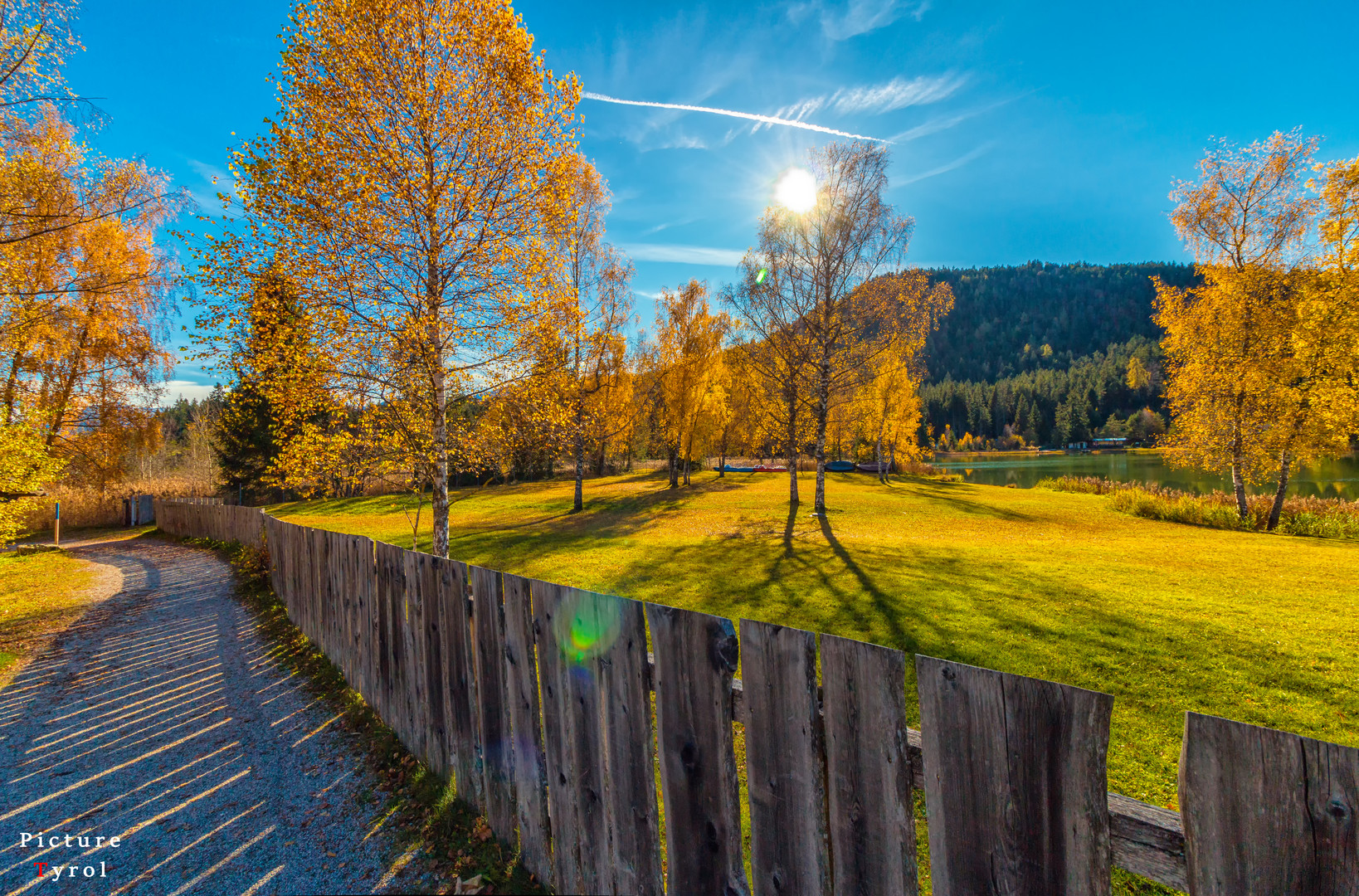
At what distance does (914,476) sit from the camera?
121ft

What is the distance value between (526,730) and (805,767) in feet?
5.36

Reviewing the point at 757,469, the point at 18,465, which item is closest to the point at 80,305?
the point at 18,465

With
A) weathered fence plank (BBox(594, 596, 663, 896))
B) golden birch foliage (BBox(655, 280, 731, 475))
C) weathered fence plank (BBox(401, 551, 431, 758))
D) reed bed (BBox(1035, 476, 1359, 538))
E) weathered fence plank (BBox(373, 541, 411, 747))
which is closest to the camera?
weathered fence plank (BBox(594, 596, 663, 896))

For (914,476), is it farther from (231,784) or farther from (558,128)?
(231,784)

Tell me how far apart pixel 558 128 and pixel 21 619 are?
10833 millimetres

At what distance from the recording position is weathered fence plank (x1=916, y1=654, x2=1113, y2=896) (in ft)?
4.07

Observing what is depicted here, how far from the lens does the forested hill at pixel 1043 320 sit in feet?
519

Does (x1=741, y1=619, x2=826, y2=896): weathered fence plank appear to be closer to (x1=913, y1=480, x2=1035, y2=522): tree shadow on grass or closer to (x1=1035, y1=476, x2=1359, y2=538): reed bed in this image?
(x1=913, y1=480, x2=1035, y2=522): tree shadow on grass

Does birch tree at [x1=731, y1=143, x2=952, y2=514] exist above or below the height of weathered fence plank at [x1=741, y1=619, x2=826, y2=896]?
above

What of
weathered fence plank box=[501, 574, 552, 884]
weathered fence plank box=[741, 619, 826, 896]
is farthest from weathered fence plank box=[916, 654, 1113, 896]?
weathered fence plank box=[501, 574, 552, 884]

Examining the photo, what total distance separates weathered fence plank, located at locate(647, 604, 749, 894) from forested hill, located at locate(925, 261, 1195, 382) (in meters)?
165

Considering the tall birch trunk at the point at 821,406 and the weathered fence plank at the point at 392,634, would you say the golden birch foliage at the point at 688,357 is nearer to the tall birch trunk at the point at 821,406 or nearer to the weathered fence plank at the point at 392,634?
the tall birch trunk at the point at 821,406

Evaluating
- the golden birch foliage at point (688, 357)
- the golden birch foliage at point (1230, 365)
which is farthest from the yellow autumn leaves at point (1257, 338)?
the golden birch foliage at point (688, 357)

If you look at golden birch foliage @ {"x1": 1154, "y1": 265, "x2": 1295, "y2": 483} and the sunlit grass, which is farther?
golden birch foliage @ {"x1": 1154, "y1": 265, "x2": 1295, "y2": 483}
